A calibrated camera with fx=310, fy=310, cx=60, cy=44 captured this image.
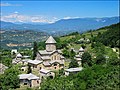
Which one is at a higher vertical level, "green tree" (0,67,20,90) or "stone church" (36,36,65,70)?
"stone church" (36,36,65,70)

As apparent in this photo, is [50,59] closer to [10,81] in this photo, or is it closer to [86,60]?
[86,60]

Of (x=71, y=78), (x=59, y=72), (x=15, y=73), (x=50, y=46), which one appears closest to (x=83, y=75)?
(x=71, y=78)

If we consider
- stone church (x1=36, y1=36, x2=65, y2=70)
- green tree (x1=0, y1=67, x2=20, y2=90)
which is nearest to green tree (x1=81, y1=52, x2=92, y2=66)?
stone church (x1=36, y1=36, x2=65, y2=70)

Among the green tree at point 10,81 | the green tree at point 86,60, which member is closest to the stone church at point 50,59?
the green tree at point 86,60

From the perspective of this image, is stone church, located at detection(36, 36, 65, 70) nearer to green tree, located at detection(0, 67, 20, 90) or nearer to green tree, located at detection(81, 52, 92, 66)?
green tree, located at detection(81, 52, 92, 66)

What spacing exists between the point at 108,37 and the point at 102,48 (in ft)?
64.1

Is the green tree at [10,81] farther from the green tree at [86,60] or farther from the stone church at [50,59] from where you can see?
the green tree at [86,60]

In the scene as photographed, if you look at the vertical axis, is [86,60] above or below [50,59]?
below

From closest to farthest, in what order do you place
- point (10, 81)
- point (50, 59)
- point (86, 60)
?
point (10, 81) < point (50, 59) < point (86, 60)

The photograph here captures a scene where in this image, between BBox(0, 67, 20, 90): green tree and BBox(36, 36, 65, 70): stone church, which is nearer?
BBox(0, 67, 20, 90): green tree

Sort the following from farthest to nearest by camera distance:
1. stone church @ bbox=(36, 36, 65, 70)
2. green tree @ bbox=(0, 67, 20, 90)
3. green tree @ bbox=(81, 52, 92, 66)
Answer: green tree @ bbox=(81, 52, 92, 66)
stone church @ bbox=(36, 36, 65, 70)
green tree @ bbox=(0, 67, 20, 90)

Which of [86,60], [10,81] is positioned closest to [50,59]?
[86,60]

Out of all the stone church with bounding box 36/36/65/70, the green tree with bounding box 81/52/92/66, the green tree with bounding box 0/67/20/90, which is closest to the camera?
the green tree with bounding box 0/67/20/90

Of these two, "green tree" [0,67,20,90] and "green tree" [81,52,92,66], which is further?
"green tree" [81,52,92,66]
